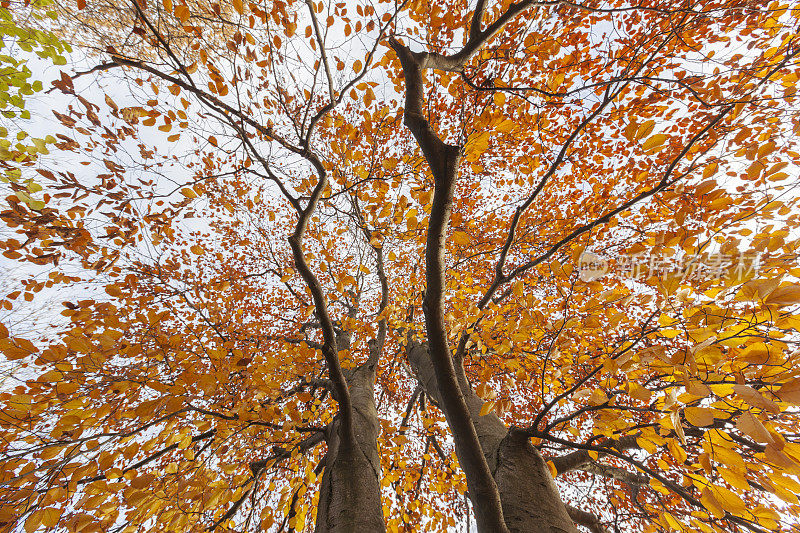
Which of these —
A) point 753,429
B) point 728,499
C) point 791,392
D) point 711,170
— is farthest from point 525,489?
point 711,170

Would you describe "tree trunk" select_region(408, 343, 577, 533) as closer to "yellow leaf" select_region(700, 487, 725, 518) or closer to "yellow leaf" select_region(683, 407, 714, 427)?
"yellow leaf" select_region(700, 487, 725, 518)

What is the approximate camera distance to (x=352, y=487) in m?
2.31

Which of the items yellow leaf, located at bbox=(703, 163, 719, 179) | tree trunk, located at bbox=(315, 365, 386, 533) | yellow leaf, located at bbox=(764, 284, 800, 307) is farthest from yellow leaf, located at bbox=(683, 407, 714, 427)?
tree trunk, located at bbox=(315, 365, 386, 533)

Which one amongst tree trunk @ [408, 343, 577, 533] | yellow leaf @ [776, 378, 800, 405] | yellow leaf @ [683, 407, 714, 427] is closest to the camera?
yellow leaf @ [776, 378, 800, 405]

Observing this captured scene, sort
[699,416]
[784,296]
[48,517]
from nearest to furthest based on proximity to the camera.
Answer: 1. [784,296]
2. [699,416]
3. [48,517]

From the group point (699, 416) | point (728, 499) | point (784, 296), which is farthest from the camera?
point (728, 499)

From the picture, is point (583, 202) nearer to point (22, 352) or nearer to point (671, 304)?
point (671, 304)

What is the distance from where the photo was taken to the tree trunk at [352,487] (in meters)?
2.06

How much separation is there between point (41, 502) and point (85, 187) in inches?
109

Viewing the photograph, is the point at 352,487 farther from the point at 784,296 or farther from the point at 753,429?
the point at 784,296

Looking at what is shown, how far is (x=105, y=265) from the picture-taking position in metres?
3.68

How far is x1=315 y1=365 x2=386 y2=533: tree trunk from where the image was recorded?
206 centimetres

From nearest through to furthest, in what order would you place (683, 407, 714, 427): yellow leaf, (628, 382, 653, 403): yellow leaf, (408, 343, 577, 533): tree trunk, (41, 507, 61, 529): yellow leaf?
1. (683, 407, 714, 427): yellow leaf
2. (628, 382, 653, 403): yellow leaf
3. (408, 343, 577, 533): tree trunk
4. (41, 507, 61, 529): yellow leaf

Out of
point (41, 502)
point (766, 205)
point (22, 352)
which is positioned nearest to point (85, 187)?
point (22, 352)
